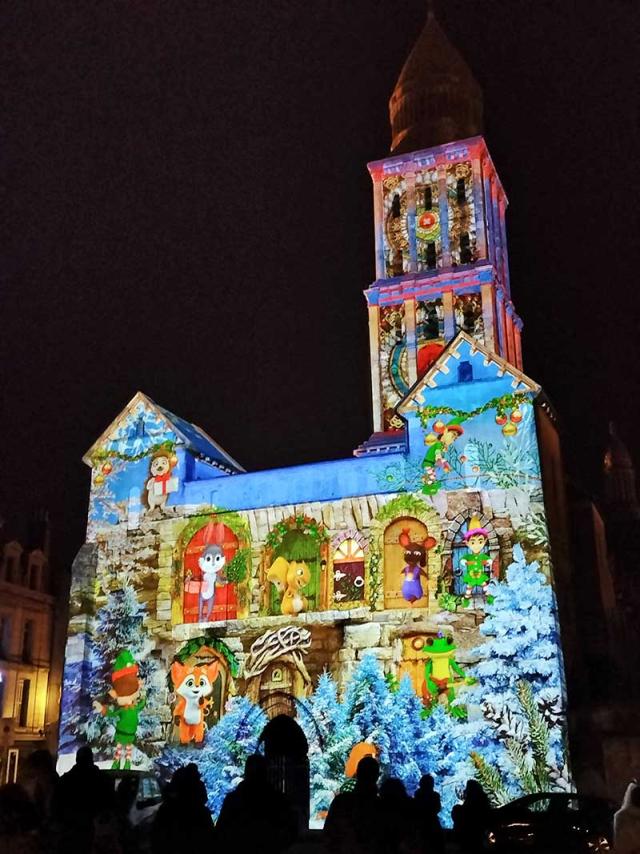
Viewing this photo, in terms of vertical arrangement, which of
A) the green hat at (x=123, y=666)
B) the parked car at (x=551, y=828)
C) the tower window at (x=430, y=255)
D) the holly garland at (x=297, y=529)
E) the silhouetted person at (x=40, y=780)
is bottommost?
the parked car at (x=551, y=828)

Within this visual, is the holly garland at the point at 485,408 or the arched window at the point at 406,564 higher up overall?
the holly garland at the point at 485,408

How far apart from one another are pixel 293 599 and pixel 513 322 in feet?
67.5

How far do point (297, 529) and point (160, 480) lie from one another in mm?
5136

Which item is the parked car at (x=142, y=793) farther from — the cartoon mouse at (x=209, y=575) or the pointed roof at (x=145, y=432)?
the pointed roof at (x=145, y=432)

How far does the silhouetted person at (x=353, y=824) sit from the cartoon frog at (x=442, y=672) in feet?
51.5

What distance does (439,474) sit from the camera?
26031mm

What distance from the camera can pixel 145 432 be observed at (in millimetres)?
30172

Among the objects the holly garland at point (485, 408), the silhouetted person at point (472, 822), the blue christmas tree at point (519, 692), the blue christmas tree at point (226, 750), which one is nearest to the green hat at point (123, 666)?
the blue christmas tree at point (226, 750)

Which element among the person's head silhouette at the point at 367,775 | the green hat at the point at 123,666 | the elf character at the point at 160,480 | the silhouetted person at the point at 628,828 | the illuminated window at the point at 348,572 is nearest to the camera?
the silhouetted person at the point at 628,828

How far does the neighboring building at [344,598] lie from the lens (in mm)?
23656

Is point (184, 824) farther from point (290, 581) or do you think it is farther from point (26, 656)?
point (26, 656)

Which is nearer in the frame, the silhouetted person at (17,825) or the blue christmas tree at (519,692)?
the silhouetted person at (17,825)

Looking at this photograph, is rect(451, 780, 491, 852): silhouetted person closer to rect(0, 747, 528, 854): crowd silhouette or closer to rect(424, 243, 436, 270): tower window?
rect(0, 747, 528, 854): crowd silhouette

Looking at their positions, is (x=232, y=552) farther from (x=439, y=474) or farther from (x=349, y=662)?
(x=439, y=474)
